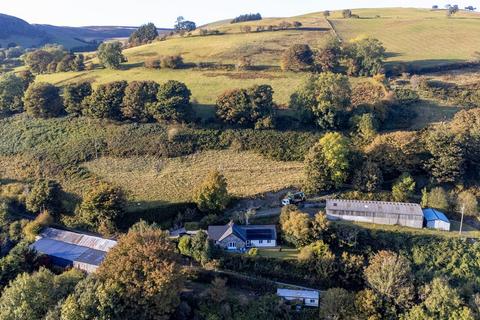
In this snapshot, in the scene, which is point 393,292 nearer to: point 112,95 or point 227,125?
point 227,125

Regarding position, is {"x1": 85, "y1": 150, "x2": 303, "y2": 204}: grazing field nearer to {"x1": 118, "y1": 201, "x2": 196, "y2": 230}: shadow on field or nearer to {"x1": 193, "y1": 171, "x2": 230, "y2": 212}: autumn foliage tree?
{"x1": 118, "y1": 201, "x2": 196, "y2": 230}: shadow on field

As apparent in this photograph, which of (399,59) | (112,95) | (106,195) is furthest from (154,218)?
(399,59)

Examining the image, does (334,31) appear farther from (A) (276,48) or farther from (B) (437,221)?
(B) (437,221)

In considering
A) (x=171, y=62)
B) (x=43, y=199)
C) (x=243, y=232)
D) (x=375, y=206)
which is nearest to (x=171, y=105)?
(x=43, y=199)

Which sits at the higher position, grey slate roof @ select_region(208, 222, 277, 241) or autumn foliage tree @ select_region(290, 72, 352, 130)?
autumn foliage tree @ select_region(290, 72, 352, 130)

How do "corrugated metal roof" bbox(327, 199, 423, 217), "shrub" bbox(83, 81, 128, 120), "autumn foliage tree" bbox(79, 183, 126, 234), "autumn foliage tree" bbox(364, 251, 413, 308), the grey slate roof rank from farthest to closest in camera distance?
"shrub" bbox(83, 81, 128, 120), "autumn foliage tree" bbox(79, 183, 126, 234), "corrugated metal roof" bbox(327, 199, 423, 217), the grey slate roof, "autumn foliage tree" bbox(364, 251, 413, 308)

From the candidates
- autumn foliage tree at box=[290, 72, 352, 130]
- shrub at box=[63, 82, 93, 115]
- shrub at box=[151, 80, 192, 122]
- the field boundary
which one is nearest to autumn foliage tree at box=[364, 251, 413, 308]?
autumn foliage tree at box=[290, 72, 352, 130]

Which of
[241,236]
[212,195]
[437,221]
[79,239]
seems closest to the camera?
[241,236]
